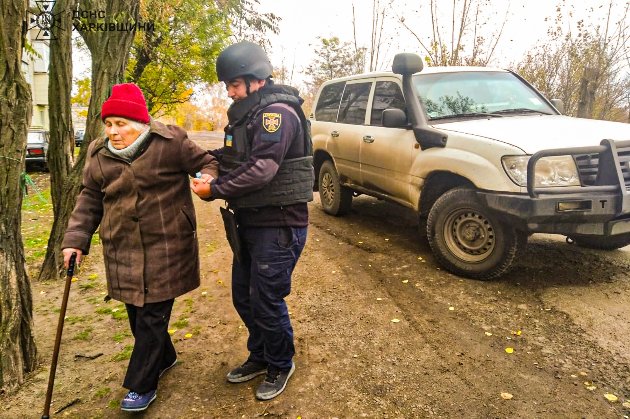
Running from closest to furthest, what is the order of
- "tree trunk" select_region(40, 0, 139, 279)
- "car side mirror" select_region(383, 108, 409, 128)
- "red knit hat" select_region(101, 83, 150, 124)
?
1. "red knit hat" select_region(101, 83, 150, 124)
2. "tree trunk" select_region(40, 0, 139, 279)
3. "car side mirror" select_region(383, 108, 409, 128)

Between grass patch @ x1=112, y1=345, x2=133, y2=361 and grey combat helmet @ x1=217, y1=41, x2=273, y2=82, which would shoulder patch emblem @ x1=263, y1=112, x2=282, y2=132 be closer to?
grey combat helmet @ x1=217, y1=41, x2=273, y2=82

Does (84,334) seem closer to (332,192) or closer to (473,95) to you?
(332,192)

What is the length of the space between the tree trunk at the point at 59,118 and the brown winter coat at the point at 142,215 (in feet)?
8.18

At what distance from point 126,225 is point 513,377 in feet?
8.07

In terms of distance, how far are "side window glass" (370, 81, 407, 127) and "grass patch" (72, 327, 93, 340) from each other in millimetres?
3721

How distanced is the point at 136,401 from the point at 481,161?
3.19 m

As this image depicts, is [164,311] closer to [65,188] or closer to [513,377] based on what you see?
[513,377]

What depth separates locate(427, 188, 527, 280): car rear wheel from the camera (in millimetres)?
4082

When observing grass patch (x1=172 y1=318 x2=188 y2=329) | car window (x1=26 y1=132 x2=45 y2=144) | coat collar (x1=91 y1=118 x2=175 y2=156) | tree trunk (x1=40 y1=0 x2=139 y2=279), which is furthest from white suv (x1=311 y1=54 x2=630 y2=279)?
car window (x1=26 y1=132 x2=45 y2=144)

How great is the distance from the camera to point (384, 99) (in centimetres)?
561

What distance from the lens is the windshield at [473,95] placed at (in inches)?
193

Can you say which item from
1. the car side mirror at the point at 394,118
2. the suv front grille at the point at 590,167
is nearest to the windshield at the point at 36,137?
the car side mirror at the point at 394,118

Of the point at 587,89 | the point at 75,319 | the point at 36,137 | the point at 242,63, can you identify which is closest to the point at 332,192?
the point at 75,319

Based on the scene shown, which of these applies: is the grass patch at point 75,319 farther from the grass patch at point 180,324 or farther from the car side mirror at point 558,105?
the car side mirror at point 558,105
